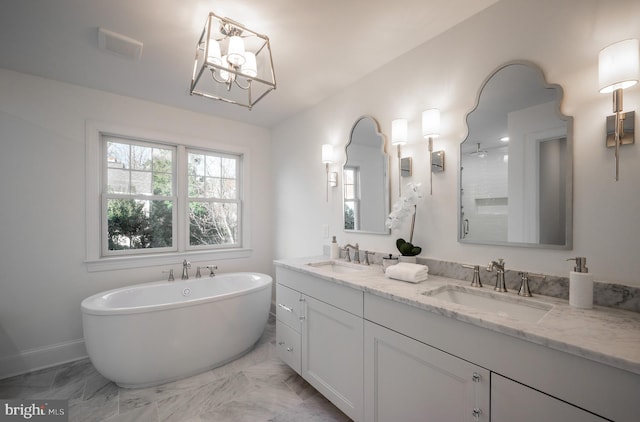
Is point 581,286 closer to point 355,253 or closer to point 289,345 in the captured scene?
point 355,253

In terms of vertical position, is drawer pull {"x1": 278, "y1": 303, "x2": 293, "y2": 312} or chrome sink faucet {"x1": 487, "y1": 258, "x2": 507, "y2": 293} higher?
chrome sink faucet {"x1": 487, "y1": 258, "x2": 507, "y2": 293}

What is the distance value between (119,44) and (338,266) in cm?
224

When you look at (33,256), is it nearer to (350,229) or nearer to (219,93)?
(219,93)

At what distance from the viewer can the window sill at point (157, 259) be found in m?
2.58

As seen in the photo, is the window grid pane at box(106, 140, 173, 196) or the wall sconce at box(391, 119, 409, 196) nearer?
the wall sconce at box(391, 119, 409, 196)

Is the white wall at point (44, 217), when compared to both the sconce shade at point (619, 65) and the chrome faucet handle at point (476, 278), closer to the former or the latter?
the chrome faucet handle at point (476, 278)

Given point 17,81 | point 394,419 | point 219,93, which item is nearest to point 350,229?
point 394,419

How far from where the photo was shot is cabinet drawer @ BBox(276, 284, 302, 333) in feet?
6.57

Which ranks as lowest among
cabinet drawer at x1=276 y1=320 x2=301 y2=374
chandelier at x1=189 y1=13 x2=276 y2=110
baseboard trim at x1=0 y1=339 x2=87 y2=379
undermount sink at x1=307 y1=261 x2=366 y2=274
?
baseboard trim at x1=0 y1=339 x2=87 y2=379

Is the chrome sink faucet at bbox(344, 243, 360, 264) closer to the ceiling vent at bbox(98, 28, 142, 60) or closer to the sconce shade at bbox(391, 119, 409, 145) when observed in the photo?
the sconce shade at bbox(391, 119, 409, 145)

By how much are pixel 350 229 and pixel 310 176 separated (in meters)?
0.83

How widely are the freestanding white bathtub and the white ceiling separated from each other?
1858 millimetres

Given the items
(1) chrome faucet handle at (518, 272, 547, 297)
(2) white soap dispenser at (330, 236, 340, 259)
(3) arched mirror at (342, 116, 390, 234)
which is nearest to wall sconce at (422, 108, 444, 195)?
(3) arched mirror at (342, 116, 390, 234)

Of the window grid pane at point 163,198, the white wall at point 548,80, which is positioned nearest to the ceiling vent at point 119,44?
the window grid pane at point 163,198
